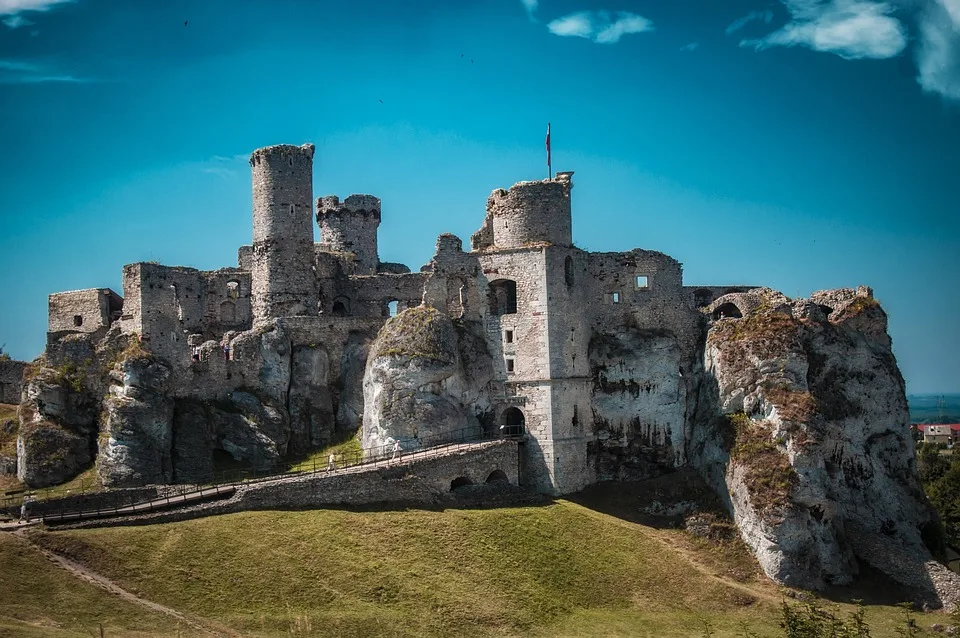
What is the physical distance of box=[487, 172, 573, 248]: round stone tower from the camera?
60781mm

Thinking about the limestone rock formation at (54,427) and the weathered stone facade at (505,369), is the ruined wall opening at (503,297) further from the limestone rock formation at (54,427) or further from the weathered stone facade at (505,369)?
the limestone rock formation at (54,427)

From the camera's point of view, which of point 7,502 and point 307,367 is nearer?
point 7,502

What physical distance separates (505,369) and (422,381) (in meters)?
5.53

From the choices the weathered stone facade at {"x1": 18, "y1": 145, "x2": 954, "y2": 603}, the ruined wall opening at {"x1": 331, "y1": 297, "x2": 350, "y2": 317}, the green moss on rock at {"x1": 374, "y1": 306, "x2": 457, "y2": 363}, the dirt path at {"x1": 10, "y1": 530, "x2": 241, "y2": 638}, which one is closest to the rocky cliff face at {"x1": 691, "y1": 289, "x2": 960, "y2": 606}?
the weathered stone facade at {"x1": 18, "y1": 145, "x2": 954, "y2": 603}

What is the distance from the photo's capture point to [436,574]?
45656 mm

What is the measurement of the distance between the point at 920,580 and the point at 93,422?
139ft

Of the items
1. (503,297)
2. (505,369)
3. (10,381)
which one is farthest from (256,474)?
(10,381)

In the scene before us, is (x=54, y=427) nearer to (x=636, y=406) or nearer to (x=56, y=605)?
(x=56, y=605)

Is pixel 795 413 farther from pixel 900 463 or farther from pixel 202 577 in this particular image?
pixel 202 577

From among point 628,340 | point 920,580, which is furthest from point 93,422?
point 920,580

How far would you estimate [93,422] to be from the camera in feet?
180

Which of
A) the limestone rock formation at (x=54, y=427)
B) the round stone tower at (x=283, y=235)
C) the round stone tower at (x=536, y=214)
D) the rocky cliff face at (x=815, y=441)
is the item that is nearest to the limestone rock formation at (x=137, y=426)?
the limestone rock formation at (x=54, y=427)

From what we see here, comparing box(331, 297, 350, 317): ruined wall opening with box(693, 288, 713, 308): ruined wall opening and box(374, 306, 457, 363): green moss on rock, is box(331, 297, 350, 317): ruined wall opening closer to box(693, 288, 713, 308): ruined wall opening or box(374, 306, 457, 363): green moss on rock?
box(374, 306, 457, 363): green moss on rock

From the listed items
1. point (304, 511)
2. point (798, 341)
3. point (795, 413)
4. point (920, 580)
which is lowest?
point (920, 580)
